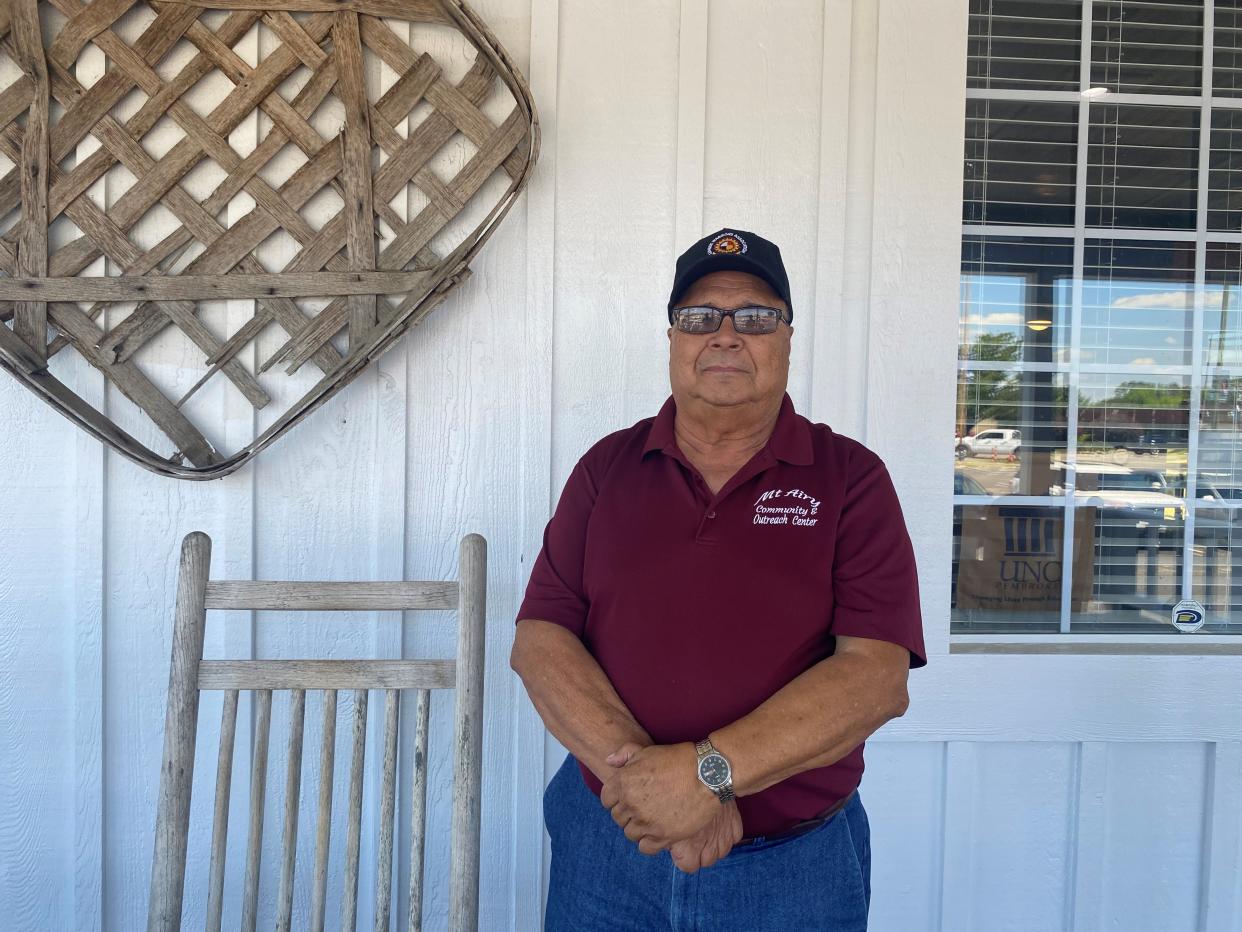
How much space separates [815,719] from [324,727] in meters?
0.70

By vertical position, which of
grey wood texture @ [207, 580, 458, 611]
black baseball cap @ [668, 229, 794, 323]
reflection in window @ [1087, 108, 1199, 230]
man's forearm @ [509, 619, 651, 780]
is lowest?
man's forearm @ [509, 619, 651, 780]

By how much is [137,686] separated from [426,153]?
3.52 ft

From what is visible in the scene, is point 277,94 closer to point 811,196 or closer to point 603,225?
point 603,225

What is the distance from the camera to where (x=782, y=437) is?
1241mm

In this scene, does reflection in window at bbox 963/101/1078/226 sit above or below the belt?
above

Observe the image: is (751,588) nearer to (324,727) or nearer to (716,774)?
(716,774)

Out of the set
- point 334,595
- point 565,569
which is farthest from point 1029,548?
point 334,595

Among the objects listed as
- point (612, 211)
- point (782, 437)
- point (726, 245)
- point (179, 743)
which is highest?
point (612, 211)

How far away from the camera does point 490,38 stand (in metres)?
1.53

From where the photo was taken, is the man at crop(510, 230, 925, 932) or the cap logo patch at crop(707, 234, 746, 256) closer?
the man at crop(510, 230, 925, 932)

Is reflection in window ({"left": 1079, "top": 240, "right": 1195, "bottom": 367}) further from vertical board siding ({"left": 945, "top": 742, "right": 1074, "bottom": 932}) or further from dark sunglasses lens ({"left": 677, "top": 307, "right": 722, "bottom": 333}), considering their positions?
dark sunglasses lens ({"left": 677, "top": 307, "right": 722, "bottom": 333})

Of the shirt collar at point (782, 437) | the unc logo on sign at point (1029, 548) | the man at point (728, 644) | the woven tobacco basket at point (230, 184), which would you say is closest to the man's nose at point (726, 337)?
the man at point (728, 644)

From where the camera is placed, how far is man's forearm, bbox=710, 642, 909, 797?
42.3 inches

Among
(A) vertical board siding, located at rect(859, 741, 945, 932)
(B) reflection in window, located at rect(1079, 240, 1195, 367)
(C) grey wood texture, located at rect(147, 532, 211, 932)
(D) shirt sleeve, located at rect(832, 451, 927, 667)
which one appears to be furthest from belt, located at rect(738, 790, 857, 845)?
(B) reflection in window, located at rect(1079, 240, 1195, 367)
